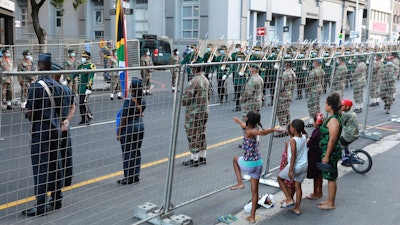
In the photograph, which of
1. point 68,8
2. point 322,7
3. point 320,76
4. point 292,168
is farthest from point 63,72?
point 322,7

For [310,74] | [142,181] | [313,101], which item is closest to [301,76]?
[310,74]

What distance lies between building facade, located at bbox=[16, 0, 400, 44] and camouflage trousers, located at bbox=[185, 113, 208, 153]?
2249cm

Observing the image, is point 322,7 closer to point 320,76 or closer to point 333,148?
point 320,76

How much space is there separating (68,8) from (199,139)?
125ft

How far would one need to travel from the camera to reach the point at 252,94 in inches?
318

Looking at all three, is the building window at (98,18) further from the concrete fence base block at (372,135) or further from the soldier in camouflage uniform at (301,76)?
the soldier in camouflage uniform at (301,76)

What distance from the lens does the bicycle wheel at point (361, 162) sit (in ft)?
23.2

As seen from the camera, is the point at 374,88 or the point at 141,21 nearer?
the point at 374,88

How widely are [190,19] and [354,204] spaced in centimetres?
3133

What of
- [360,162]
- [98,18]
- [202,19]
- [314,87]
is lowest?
[360,162]

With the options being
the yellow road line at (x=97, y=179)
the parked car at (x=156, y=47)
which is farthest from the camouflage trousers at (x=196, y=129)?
the parked car at (x=156, y=47)

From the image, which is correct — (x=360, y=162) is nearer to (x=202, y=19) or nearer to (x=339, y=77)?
(x=339, y=77)

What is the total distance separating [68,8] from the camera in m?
41.6

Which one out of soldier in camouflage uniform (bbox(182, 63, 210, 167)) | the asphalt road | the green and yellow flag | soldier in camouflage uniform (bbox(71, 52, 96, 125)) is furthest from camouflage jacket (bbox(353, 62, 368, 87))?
soldier in camouflage uniform (bbox(71, 52, 96, 125))
